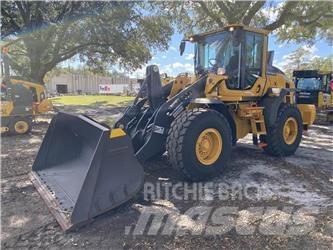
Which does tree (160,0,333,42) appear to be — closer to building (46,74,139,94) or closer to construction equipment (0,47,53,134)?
construction equipment (0,47,53,134)

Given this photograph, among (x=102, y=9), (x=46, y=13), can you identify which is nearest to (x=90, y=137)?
(x=102, y=9)

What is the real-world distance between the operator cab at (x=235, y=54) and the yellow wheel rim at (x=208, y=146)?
1264mm

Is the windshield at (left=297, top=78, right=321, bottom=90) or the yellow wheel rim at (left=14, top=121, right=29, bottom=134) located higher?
the windshield at (left=297, top=78, right=321, bottom=90)

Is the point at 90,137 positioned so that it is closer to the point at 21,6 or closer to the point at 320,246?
the point at 320,246

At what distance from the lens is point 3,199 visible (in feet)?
14.0

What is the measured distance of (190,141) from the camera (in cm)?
446

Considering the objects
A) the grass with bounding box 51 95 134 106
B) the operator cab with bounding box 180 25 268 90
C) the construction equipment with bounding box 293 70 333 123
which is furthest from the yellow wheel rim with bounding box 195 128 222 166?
the grass with bounding box 51 95 134 106

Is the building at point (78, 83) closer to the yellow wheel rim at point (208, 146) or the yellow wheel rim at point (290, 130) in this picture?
the yellow wheel rim at point (290, 130)

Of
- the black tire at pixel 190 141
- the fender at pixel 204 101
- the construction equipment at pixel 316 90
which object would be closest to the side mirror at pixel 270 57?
the fender at pixel 204 101

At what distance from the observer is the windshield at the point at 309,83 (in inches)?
538

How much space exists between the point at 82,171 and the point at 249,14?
40.6 feet

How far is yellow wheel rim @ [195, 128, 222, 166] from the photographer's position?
15.4 feet

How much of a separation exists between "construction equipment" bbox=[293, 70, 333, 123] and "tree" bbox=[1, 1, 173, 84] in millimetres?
7650

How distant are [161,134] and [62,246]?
219 cm
